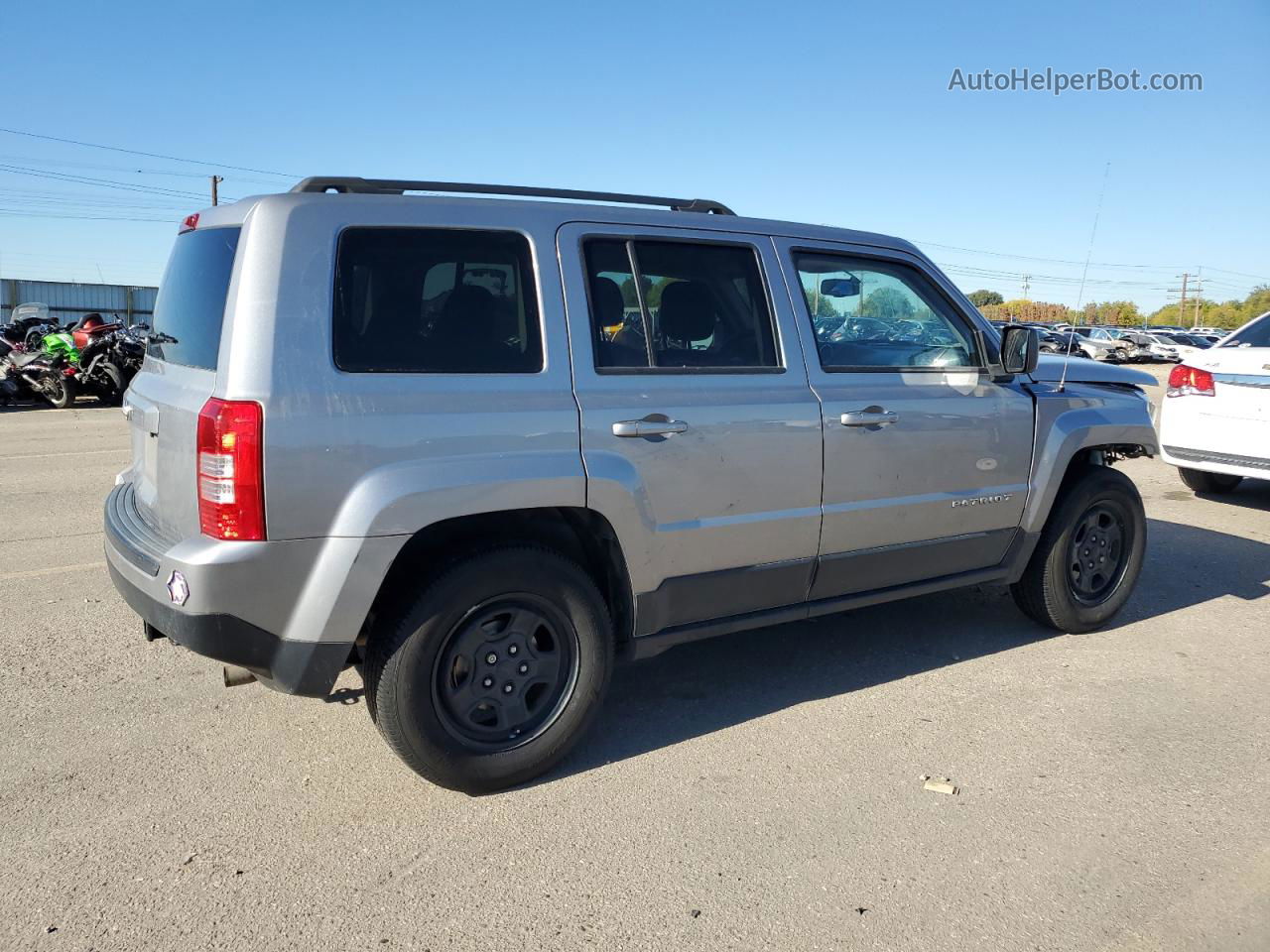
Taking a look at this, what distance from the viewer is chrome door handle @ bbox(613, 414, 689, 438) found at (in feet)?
11.1

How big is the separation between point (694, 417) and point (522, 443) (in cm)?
69

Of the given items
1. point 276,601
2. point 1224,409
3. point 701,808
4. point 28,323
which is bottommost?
point 701,808

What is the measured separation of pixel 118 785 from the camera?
3.31 m

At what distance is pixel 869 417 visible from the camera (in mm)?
3969

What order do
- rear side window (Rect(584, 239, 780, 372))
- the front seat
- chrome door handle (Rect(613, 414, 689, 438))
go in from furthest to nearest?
the front seat, rear side window (Rect(584, 239, 780, 372)), chrome door handle (Rect(613, 414, 689, 438))

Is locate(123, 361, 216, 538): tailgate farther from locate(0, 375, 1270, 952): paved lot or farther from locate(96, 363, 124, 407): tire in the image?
locate(96, 363, 124, 407): tire

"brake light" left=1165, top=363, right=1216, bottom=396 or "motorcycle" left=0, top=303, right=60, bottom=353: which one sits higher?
"brake light" left=1165, top=363, right=1216, bottom=396

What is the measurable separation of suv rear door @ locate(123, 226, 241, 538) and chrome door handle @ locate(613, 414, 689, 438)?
1.31 meters

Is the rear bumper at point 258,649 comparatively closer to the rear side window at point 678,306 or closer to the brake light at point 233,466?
the brake light at point 233,466

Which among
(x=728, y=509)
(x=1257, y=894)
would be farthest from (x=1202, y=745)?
A: (x=728, y=509)

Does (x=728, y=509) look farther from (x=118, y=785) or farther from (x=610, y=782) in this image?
(x=118, y=785)

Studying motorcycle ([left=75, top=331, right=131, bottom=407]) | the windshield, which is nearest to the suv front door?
the windshield

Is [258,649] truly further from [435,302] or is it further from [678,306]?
[678,306]

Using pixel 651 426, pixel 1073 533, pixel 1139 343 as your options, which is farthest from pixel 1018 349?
pixel 1139 343
